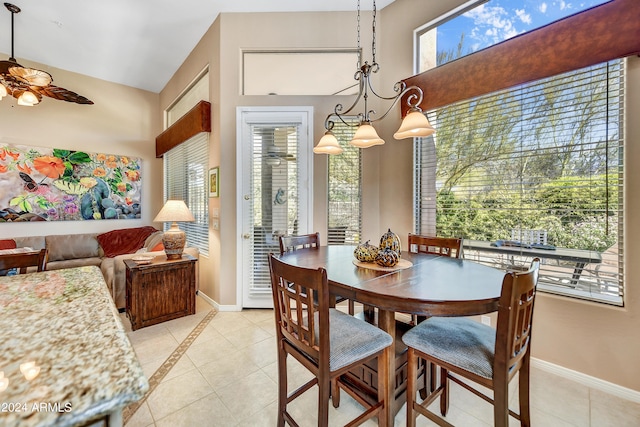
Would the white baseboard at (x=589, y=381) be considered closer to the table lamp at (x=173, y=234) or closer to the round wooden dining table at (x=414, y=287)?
the round wooden dining table at (x=414, y=287)

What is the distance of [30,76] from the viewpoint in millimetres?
2592

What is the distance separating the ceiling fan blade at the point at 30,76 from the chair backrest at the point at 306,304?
3.23m

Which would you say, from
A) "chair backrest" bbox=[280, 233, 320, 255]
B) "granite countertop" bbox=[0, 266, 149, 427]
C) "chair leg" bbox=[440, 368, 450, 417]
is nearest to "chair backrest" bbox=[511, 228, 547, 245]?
"chair leg" bbox=[440, 368, 450, 417]

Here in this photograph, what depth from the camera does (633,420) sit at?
1.57 meters

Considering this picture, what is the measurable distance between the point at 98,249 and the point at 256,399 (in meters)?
3.88

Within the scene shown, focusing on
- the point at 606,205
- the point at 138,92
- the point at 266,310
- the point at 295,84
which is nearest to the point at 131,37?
the point at 138,92

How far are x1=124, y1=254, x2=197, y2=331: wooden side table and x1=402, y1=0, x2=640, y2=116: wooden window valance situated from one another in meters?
3.14

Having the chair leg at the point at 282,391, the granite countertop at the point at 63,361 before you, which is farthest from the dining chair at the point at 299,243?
the granite countertop at the point at 63,361

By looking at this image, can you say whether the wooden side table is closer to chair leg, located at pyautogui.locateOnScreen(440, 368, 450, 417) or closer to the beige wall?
the beige wall

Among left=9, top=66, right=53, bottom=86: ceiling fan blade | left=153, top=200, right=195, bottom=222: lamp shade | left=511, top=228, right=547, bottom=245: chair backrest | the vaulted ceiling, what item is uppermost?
the vaulted ceiling

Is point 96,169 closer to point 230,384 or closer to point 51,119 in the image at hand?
point 51,119

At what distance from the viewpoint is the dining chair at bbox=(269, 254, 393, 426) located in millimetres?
1186

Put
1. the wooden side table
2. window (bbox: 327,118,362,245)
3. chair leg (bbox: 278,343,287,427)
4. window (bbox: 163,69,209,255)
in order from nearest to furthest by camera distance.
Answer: chair leg (bbox: 278,343,287,427)
the wooden side table
window (bbox: 327,118,362,245)
window (bbox: 163,69,209,255)

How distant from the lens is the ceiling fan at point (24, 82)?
257 centimetres
